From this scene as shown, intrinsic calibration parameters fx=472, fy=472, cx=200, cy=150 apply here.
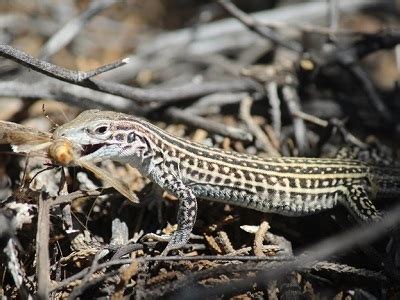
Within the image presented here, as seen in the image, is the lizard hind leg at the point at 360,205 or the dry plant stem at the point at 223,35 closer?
the lizard hind leg at the point at 360,205

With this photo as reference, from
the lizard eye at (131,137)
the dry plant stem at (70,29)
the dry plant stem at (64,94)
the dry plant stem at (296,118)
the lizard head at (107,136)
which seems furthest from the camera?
the dry plant stem at (70,29)

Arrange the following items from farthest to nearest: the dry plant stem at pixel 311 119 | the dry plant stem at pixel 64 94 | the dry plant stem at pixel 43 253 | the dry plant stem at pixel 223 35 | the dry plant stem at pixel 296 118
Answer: the dry plant stem at pixel 223 35
the dry plant stem at pixel 311 119
the dry plant stem at pixel 296 118
the dry plant stem at pixel 64 94
the dry plant stem at pixel 43 253

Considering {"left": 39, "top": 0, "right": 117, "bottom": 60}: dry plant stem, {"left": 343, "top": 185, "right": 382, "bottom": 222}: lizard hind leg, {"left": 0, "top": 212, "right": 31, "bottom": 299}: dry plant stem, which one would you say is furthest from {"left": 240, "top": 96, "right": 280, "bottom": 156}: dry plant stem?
{"left": 0, "top": 212, "right": 31, "bottom": 299}: dry plant stem

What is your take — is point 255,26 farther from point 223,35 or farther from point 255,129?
point 255,129

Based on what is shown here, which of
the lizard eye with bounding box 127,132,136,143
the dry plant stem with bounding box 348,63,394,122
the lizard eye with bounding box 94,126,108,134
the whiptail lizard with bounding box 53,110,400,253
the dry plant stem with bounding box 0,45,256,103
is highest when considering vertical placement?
the dry plant stem with bounding box 0,45,256,103

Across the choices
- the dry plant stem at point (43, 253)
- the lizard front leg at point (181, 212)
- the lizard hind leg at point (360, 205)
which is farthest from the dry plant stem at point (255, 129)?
the dry plant stem at point (43, 253)

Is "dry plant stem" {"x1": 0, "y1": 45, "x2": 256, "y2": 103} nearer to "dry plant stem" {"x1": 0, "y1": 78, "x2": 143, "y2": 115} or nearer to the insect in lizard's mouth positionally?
"dry plant stem" {"x1": 0, "y1": 78, "x2": 143, "y2": 115}

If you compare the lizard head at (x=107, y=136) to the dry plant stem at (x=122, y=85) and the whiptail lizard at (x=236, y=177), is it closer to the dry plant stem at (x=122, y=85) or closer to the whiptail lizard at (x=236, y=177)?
the whiptail lizard at (x=236, y=177)
